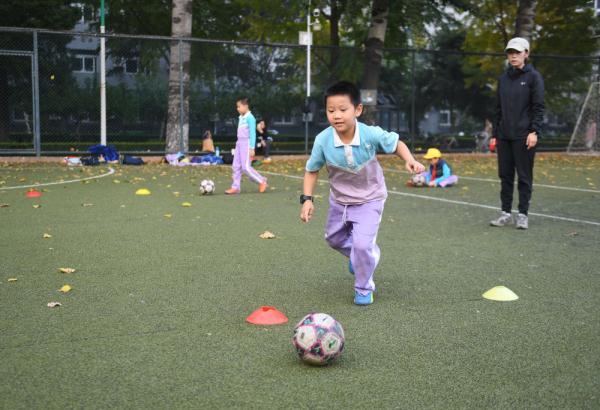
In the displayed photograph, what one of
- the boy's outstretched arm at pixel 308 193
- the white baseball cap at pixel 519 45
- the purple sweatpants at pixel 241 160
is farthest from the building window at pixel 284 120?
the boy's outstretched arm at pixel 308 193

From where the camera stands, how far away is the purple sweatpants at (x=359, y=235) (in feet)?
18.1

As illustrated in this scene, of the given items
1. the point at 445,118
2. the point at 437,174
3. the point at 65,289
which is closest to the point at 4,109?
the point at 437,174

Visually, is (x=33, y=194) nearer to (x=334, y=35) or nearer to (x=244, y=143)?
(x=244, y=143)

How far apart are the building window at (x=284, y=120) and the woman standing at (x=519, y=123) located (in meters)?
14.4

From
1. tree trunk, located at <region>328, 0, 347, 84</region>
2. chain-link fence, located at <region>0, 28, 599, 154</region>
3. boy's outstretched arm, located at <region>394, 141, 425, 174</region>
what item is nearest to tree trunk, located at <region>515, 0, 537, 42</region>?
chain-link fence, located at <region>0, 28, 599, 154</region>

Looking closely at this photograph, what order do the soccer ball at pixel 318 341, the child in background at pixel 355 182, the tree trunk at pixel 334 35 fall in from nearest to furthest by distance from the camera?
1. the soccer ball at pixel 318 341
2. the child in background at pixel 355 182
3. the tree trunk at pixel 334 35

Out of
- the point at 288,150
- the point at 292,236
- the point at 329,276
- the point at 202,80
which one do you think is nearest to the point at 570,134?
the point at 288,150

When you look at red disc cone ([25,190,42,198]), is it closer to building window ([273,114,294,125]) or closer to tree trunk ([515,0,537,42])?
building window ([273,114,294,125])

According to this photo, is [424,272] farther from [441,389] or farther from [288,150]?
[288,150]

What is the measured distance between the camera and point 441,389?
12.3 feet

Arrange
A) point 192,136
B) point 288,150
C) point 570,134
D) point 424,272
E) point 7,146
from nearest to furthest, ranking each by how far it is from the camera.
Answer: point 424,272 → point 7,146 → point 192,136 → point 288,150 → point 570,134

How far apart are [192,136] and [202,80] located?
180 centimetres

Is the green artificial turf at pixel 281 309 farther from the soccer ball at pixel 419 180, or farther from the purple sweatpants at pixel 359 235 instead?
the soccer ball at pixel 419 180

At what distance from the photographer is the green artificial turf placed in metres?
3.75
